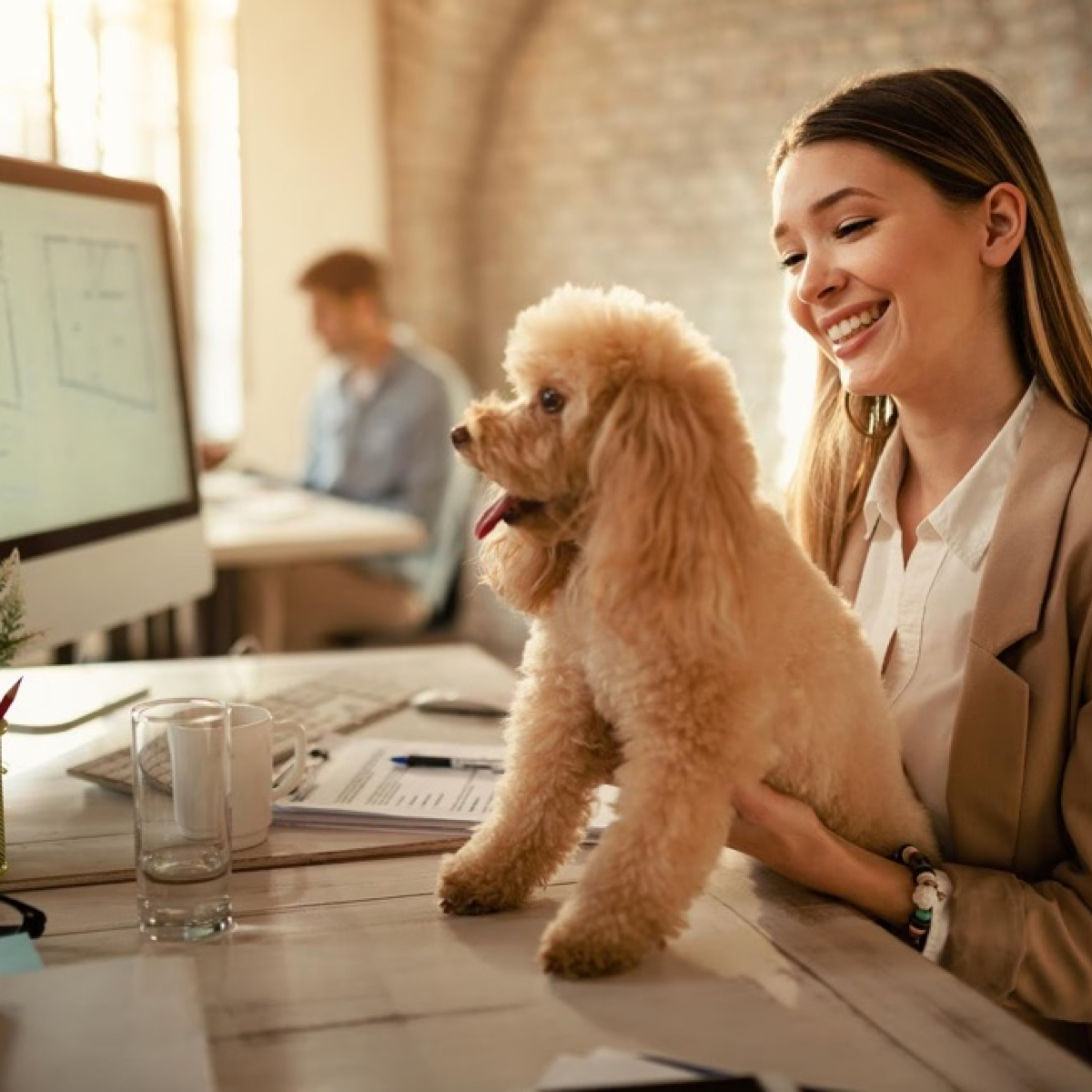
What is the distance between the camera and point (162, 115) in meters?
5.23

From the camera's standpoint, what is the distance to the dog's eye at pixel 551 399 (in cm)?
94

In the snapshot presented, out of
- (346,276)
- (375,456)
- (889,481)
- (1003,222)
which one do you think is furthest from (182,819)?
(346,276)

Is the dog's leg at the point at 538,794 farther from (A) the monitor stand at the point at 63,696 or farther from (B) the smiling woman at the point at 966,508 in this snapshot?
(A) the monitor stand at the point at 63,696

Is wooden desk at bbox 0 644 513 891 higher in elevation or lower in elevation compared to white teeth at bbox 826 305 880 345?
lower

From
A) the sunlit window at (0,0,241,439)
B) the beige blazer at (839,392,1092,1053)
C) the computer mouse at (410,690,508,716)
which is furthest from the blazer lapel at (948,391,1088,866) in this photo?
the sunlit window at (0,0,241,439)

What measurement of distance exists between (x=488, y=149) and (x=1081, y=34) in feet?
9.12

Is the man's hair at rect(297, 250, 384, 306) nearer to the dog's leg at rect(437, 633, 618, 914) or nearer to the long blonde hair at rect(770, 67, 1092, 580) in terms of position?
the long blonde hair at rect(770, 67, 1092, 580)

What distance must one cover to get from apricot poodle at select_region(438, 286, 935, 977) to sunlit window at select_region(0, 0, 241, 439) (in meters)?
4.12

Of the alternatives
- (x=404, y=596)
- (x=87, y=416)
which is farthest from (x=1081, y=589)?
(x=404, y=596)

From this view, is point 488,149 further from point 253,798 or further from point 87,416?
point 253,798

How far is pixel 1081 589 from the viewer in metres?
1.08

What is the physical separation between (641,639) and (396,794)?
0.45 meters

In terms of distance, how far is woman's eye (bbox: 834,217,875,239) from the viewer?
1158 millimetres

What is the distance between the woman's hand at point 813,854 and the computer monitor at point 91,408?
2.35 feet
